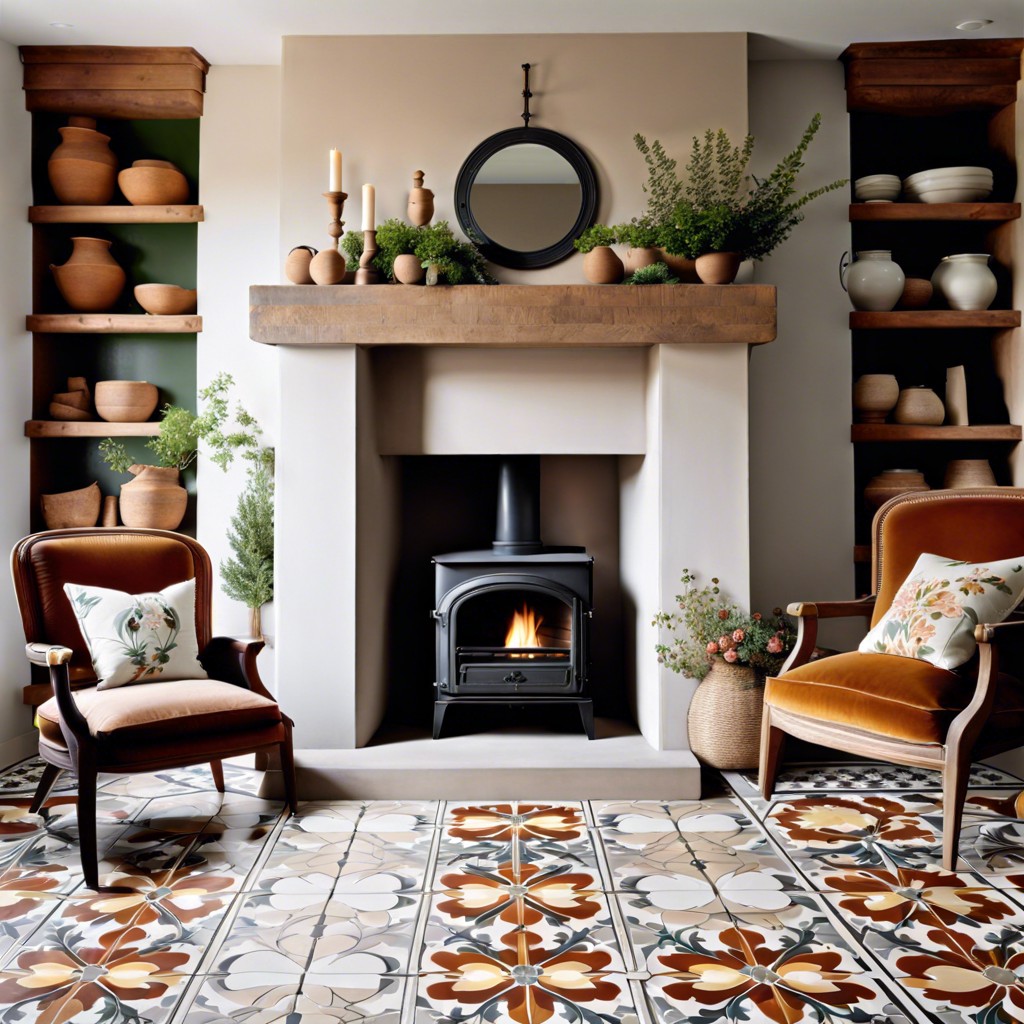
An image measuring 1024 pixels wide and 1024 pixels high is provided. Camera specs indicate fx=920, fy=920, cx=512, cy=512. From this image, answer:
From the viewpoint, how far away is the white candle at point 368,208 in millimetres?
3242

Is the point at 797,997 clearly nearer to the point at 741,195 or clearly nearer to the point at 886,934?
the point at 886,934

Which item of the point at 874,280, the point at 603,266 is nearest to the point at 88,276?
the point at 603,266

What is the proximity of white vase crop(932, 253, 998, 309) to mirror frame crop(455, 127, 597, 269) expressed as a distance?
154cm

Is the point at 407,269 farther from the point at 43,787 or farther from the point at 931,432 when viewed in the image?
the point at 931,432

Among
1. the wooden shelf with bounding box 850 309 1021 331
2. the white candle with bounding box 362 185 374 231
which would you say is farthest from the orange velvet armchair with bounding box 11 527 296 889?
the wooden shelf with bounding box 850 309 1021 331

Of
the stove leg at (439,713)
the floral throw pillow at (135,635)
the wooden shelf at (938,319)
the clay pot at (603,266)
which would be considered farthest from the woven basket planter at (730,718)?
the floral throw pillow at (135,635)

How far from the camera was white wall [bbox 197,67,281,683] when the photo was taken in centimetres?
393

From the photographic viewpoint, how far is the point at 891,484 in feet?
12.7

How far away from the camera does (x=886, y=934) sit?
2.14 m

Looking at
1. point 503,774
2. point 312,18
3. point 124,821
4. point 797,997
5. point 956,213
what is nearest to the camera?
point 797,997

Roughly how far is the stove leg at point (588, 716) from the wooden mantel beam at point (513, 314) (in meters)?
1.33

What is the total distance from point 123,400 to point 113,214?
0.79 m

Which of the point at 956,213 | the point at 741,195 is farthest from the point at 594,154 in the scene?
the point at 956,213

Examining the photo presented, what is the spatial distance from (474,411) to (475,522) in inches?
27.8
